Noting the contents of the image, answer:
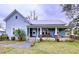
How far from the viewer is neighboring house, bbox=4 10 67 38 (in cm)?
629

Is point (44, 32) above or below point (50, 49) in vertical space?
above

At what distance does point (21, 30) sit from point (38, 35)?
0.97ft

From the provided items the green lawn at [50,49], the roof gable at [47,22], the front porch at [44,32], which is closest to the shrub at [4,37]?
the green lawn at [50,49]

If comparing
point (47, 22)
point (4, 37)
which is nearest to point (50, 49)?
point (47, 22)

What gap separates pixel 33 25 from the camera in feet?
20.7

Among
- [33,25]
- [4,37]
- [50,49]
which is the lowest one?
[50,49]

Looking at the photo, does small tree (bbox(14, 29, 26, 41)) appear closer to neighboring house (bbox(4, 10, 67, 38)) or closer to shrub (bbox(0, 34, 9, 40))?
neighboring house (bbox(4, 10, 67, 38))

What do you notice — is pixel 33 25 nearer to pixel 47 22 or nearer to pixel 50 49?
pixel 47 22

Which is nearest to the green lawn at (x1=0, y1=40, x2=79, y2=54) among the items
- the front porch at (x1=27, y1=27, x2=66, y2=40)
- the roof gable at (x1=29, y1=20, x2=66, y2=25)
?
the front porch at (x1=27, y1=27, x2=66, y2=40)

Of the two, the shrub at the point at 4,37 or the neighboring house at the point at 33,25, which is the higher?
the neighboring house at the point at 33,25

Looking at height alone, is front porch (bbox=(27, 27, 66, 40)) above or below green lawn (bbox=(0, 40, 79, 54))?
above

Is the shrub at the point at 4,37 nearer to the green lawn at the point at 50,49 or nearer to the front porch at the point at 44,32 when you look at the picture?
the green lawn at the point at 50,49

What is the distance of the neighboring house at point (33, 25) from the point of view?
629cm
